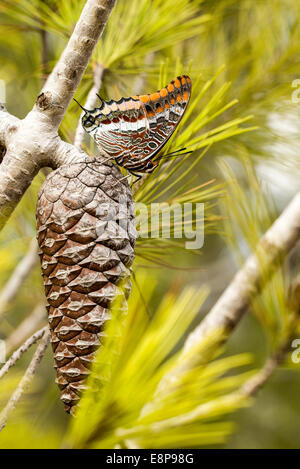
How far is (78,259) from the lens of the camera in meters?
0.36

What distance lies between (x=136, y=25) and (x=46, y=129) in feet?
1.14

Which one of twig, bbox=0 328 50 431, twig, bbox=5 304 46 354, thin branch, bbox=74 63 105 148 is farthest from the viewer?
twig, bbox=5 304 46 354

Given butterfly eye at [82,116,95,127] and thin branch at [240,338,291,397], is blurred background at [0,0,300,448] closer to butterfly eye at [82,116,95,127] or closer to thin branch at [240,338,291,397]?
thin branch at [240,338,291,397]

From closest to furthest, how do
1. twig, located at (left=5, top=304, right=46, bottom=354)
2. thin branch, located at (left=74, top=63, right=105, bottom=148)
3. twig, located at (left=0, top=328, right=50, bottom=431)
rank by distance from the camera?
twig, located at (left=0, top=328, right=50, bottom=431) < thin branch, located at (left=74, top=63, right=105, bottom=148) < twig, located at (left=5, top=304, right=46, bottom=354)

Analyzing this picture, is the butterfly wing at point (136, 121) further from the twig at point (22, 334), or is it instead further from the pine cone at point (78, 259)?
the twig at point (22, 334)

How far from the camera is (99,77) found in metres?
0.63

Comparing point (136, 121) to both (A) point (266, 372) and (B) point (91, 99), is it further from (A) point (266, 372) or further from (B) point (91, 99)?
(A) point (266, 372)

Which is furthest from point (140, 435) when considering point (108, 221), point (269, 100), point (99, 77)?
point (269, 100)

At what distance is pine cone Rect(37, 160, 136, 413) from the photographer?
13.9 inches

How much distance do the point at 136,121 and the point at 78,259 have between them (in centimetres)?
13

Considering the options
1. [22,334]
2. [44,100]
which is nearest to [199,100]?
[44,100]

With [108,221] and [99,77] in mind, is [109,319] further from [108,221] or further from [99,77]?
[99,77]

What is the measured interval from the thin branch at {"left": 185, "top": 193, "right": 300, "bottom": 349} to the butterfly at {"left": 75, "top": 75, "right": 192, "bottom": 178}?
17 cm

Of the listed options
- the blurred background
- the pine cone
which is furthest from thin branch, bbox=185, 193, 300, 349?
the pine cone
